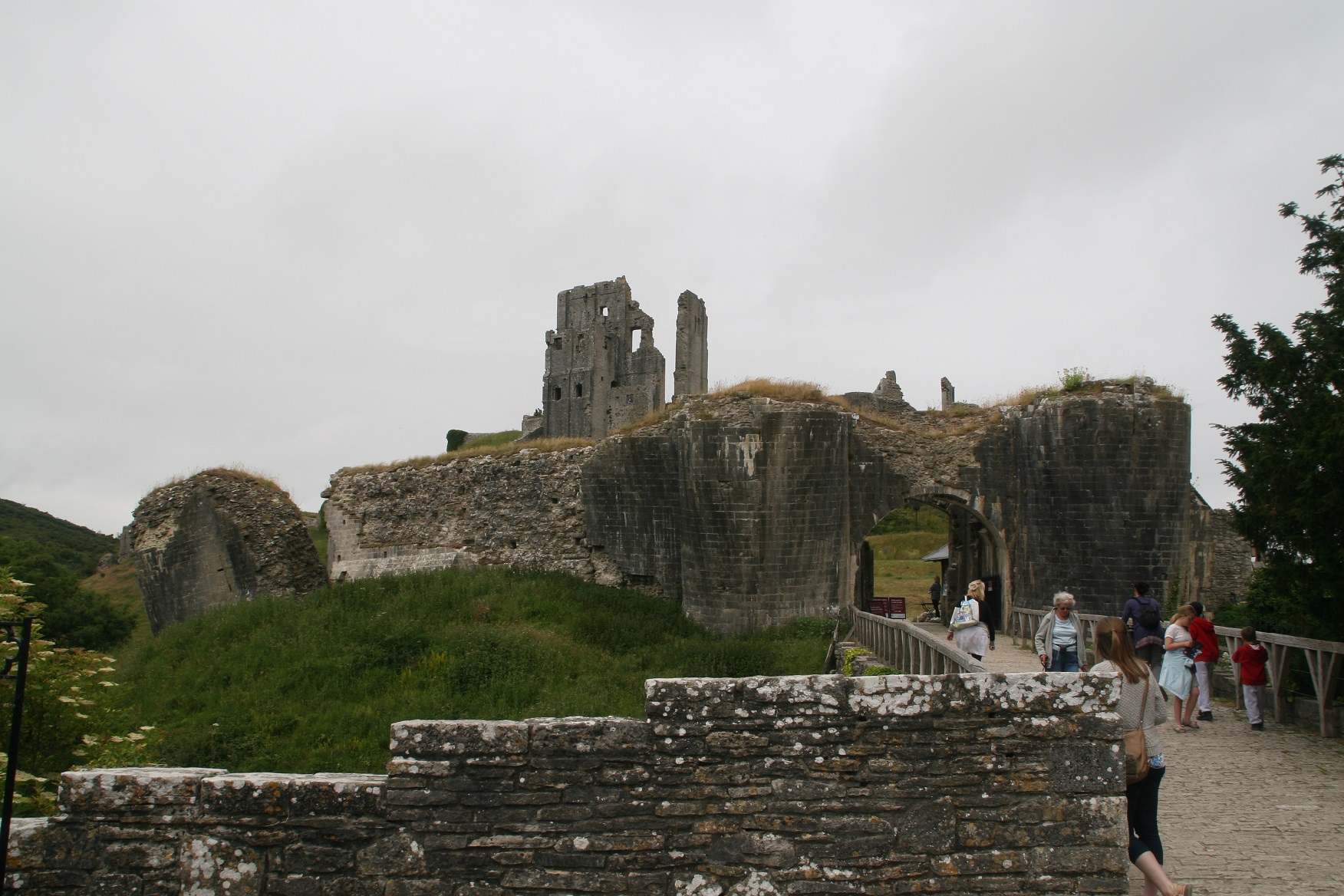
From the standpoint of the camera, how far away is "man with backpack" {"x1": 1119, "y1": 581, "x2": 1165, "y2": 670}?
8977mm

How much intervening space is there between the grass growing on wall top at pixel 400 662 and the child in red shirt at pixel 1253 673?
17.7 ft

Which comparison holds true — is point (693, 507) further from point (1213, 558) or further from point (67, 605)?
point (67, 605)

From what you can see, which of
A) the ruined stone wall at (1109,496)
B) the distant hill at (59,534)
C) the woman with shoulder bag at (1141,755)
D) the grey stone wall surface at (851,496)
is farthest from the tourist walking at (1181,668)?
the distant hill at (59,534)

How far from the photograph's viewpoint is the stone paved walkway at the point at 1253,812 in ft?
16.3

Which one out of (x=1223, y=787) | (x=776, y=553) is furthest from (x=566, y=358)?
→ (x=1223, y=787)

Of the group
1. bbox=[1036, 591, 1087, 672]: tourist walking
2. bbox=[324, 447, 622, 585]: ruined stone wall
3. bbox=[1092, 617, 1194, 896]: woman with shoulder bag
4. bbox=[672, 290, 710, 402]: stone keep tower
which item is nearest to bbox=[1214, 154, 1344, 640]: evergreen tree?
bbox=[1036, 591, 1087, 672]: tourist walking

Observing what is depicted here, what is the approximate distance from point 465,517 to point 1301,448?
16973mm

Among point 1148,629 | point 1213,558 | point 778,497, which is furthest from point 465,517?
point 1213,558

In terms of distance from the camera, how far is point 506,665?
43.4ft

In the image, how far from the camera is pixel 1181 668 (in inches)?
345

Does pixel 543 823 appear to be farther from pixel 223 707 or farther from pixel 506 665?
pixel 223 707

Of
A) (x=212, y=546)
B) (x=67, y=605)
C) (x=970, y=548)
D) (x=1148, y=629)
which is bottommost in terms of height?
(x=67, y=605)

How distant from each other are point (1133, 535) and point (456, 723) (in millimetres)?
15449

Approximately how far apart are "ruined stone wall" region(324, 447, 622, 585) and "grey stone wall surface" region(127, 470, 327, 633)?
1.45 meters
